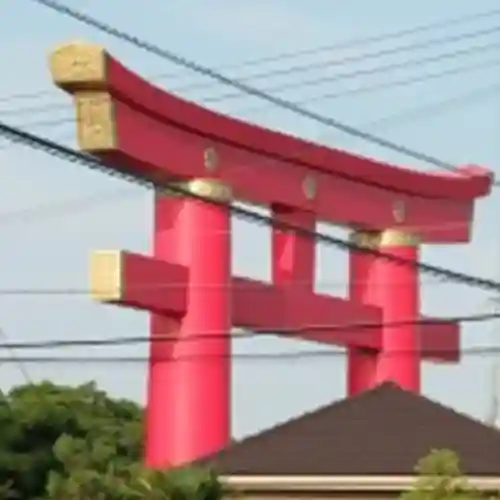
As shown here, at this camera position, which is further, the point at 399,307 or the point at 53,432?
the point at 53,432

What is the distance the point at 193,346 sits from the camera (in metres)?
26.5

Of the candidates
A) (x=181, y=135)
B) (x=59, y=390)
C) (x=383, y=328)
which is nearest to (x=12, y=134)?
(x=181, y=135)

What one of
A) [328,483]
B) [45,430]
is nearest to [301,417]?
[328,483]

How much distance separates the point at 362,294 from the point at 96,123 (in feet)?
33.8

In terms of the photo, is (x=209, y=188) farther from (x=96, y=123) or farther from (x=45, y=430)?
(x=45, y=430)

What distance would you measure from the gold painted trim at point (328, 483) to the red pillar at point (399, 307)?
959 cm

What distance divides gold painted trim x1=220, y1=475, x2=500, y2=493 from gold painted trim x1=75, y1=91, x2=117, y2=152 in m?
4.07

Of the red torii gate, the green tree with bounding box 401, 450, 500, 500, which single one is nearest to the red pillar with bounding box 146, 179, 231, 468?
the red torii gate

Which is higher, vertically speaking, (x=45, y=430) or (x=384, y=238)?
(x=384, y=238)

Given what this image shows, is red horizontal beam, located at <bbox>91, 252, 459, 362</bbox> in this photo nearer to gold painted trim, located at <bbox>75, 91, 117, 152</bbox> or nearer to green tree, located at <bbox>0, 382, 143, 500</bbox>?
gold painted trim, located at <bbox>75, 91, 117, 152</bbox>

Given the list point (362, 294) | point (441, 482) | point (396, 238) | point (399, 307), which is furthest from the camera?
point (362, 294)

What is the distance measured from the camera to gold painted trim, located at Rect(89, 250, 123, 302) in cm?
2470

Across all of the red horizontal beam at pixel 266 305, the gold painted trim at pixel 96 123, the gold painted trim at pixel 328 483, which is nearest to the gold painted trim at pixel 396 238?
the red horizontal beam at pixel 266 305

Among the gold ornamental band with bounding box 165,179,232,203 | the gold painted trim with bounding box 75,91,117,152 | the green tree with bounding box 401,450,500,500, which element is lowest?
the green tree with bounding box 401,450,500,500
